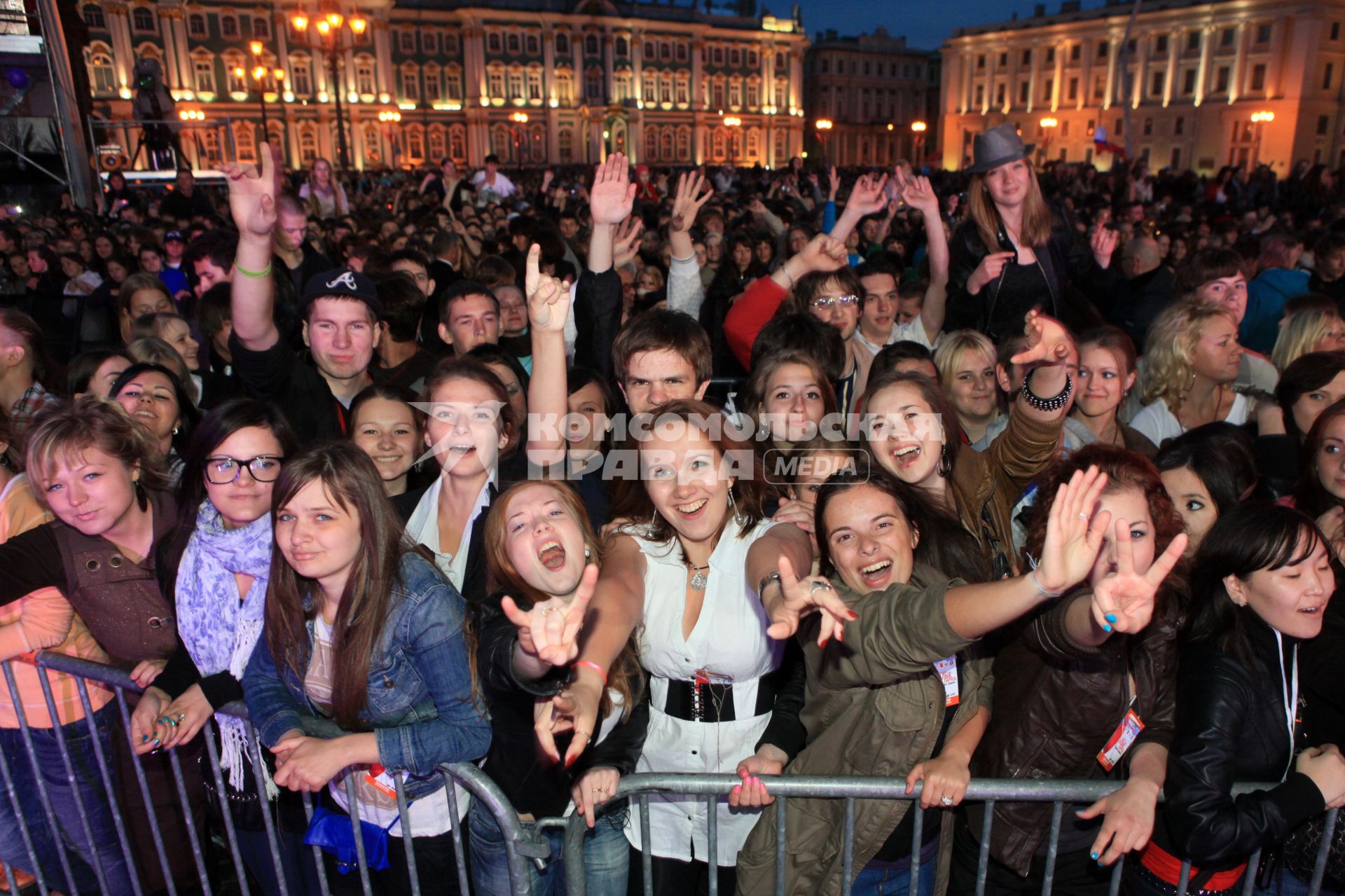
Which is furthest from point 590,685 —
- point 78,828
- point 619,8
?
point 619,8

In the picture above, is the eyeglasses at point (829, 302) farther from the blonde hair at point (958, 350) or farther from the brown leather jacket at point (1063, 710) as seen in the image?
the brown leather jacket at point (1063, 710)

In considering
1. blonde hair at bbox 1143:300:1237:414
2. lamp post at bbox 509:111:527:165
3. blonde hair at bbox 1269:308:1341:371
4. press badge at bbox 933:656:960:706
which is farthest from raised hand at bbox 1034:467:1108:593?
lamp post at bbox 509:111:527:165

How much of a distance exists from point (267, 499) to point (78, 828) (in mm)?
1545

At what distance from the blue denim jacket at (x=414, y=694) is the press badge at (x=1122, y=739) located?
5.79 feet

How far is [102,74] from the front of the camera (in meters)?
54.6

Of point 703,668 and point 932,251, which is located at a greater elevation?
point 932,251

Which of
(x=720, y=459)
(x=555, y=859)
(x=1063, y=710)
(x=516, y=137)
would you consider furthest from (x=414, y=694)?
(x=516, y=137)

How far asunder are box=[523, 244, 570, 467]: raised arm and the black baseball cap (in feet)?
4.11

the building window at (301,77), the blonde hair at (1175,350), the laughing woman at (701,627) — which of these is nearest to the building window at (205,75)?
the building window at (301,77)

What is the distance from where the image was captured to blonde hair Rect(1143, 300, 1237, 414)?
411 cm

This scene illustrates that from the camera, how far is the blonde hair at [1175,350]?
411 centimetres

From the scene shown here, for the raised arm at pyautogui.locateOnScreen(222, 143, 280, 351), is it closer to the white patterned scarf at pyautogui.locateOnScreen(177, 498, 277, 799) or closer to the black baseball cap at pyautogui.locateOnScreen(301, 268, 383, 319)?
the black baseball cap at pyautogui.locateOnScreen(301, 268, 383, 319)

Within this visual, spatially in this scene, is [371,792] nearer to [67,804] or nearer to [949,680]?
[67,804]

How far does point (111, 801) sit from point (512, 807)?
5.54 feet
